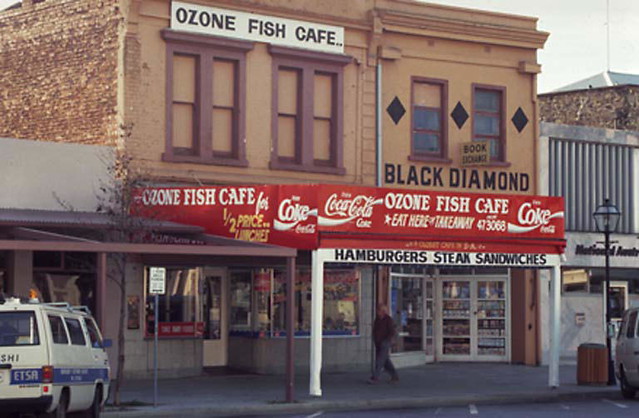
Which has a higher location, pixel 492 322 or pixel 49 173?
pixel 49 173

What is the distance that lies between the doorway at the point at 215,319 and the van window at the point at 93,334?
1039 cm

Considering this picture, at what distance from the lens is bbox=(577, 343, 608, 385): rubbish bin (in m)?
28.5

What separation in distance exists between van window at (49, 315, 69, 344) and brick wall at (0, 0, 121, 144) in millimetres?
10544

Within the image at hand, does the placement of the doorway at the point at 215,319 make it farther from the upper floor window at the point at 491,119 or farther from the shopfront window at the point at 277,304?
the upper floor window at the point at 491,119

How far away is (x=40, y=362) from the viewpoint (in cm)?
1709

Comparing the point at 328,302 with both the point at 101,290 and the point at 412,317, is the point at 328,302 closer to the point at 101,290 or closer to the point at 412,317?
the point at 412,317

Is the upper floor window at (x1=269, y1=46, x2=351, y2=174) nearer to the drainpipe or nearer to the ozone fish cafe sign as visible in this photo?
the drainpipe

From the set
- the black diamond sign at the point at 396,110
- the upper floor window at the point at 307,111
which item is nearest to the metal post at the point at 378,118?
the black diamond sign at the point at 396,110

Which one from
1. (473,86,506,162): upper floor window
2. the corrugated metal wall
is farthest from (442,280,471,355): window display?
(473,86,506,162): upper floor window

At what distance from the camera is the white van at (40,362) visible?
16.9m

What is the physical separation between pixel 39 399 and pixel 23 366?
48cm

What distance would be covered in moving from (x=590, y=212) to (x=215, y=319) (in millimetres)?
11719

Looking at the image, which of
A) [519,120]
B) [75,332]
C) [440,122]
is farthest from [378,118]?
[75,332]

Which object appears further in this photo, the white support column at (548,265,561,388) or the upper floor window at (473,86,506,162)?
the upper floor window at (473,86,506,162)
